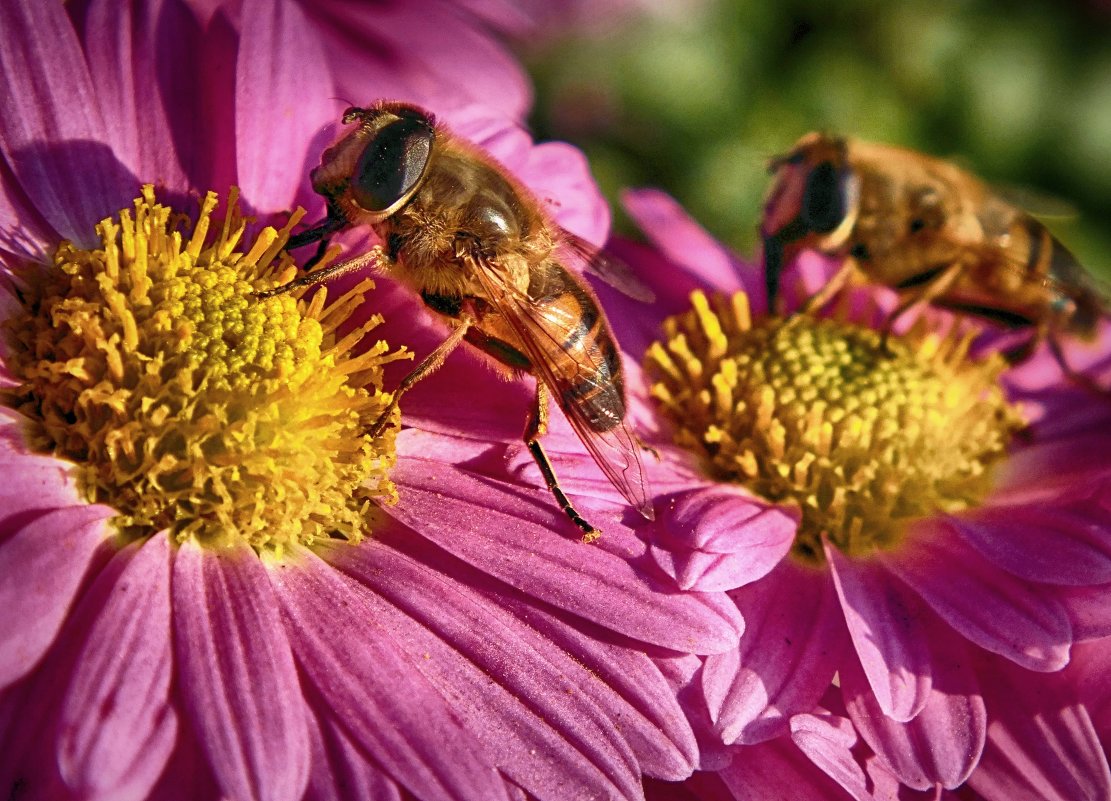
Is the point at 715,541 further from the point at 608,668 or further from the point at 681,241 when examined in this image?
the point at 681,241

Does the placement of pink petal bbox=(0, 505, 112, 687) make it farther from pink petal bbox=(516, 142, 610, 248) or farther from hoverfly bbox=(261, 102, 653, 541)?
pink petal bbox=(516, 142, 610, 248)

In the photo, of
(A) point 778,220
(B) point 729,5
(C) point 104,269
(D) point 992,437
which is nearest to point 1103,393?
(D) point 992,437

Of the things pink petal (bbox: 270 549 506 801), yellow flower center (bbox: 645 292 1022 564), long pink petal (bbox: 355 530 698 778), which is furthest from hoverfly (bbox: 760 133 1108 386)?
pink petal (bbox: 270 549 506 801)

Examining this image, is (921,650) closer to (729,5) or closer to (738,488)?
(738,488)

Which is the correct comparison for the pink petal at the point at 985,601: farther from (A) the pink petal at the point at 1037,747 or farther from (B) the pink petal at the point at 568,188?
(B) the pink petal at the point at 568,188

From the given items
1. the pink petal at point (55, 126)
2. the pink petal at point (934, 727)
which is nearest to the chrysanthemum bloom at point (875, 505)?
the pink petal at point (934, 727)

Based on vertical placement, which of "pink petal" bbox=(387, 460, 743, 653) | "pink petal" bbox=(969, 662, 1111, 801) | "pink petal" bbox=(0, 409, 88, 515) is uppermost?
"pink petal" bbox=(0, 409, 88, 515)
